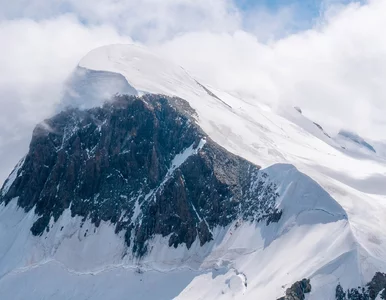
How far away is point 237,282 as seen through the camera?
138500mm

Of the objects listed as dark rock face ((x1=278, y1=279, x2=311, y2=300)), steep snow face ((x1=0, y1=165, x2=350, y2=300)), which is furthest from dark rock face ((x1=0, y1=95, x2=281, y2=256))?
dark rock face ((x1=278, y1=279, x2=311, y2=300))

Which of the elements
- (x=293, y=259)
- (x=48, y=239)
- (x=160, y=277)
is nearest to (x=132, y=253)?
(x=160, y=277)

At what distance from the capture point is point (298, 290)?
120 meters

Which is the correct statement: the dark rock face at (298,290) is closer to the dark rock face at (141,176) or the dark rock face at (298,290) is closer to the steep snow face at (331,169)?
the steep snow face at (331,169)

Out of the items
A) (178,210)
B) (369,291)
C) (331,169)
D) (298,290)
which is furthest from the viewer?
(331,169)

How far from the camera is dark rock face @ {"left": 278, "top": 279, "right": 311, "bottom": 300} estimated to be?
119 m

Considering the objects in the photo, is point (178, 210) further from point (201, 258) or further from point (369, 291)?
point (369, 291)

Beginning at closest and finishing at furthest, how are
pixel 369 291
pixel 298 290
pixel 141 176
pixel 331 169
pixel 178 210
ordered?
pixel 369 291 → pixel 298 290 → pixel 178 210 → pixel 141 176 → pixel 331 169

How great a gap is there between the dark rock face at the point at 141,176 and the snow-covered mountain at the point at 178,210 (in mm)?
347

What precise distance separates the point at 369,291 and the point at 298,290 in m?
13.0

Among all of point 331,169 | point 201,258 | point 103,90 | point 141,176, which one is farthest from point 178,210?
point 103,90

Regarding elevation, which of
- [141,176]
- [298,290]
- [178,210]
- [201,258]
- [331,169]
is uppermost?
[331,169]

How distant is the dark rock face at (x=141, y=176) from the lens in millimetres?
159750

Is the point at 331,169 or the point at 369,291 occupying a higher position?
the point at 331,169
